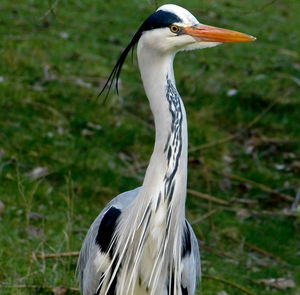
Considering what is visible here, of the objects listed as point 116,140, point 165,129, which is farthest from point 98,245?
point 116,140

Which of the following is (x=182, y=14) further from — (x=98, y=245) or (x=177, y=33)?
(x=98, y=245)

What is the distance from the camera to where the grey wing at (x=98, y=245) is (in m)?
3.62

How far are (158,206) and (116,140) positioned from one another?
136 inches

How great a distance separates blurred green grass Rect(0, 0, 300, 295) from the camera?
522 cm

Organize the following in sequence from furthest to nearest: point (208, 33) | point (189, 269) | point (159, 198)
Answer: point (189, 269) < point (159, 198) < point (208, 33)

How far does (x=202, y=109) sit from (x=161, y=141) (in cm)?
456

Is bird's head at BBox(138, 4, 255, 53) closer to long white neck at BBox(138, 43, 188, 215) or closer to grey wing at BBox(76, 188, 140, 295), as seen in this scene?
long white neck at BBox(138, 43, 188, 215)

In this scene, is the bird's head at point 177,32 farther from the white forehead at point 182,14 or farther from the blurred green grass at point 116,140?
the blurred green grass at point 116,140

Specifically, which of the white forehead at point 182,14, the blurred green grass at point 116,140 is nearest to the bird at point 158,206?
the white forehead at point 182,14

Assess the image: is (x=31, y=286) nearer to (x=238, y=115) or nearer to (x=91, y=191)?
(x=91, y=191)

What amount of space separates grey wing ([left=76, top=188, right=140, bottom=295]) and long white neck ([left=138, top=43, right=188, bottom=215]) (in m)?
0.45

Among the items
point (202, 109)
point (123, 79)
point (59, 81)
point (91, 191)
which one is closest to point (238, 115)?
point (202, 109)

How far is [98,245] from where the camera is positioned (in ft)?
12.1

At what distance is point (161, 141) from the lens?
10.7 ft
